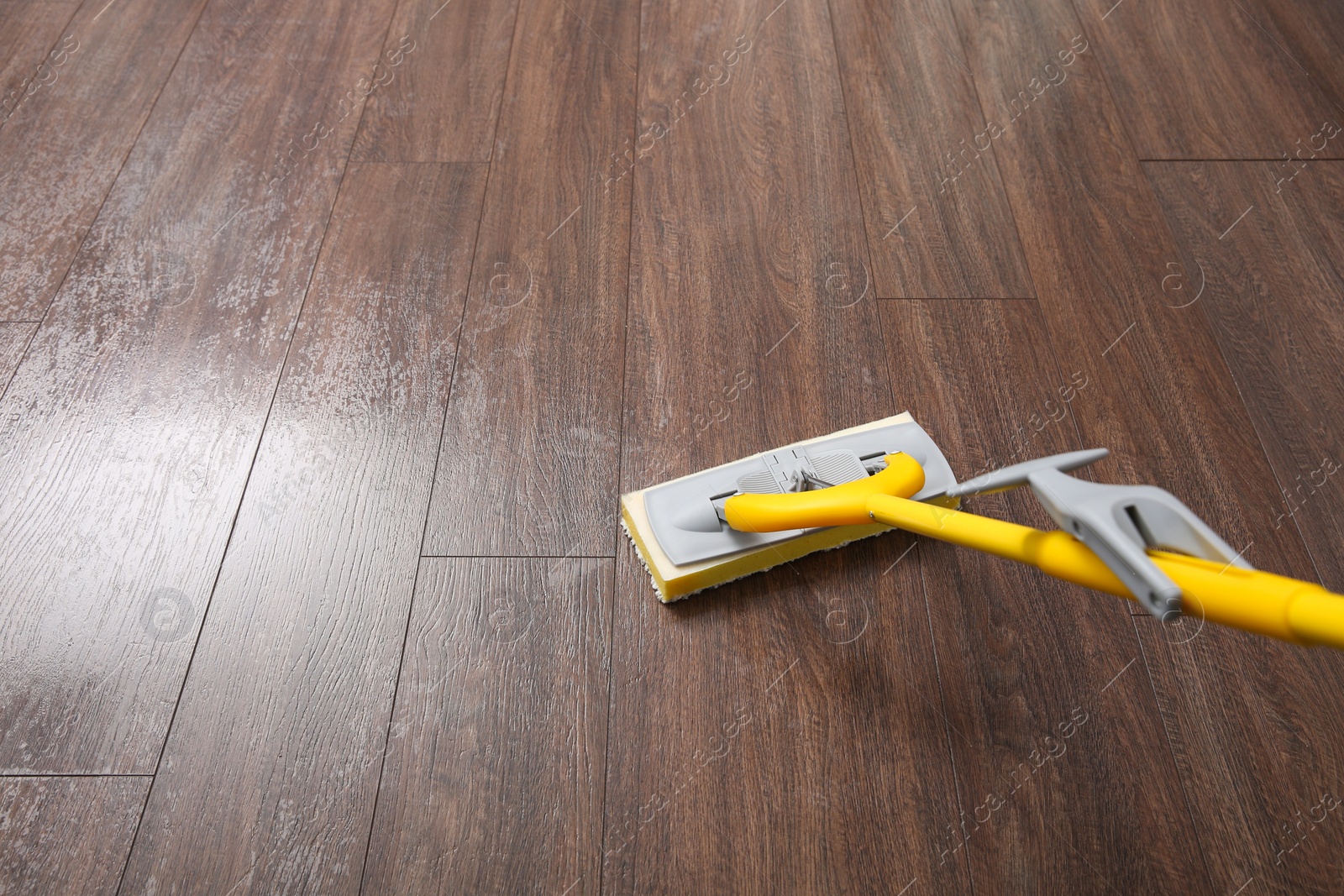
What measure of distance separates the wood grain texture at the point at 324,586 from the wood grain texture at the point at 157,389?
4 centimetres

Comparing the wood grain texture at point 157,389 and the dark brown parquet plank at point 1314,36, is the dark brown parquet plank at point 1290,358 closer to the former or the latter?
the dark brown parquet plank at point 1314,36

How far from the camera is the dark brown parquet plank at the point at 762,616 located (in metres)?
0.87

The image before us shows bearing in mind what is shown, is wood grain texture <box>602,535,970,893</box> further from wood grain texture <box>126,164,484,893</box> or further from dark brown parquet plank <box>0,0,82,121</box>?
dark brown parquet plank <box>0,0,82,121</box>

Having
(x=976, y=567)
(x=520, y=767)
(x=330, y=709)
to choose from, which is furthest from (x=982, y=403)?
(x=330, y=709)

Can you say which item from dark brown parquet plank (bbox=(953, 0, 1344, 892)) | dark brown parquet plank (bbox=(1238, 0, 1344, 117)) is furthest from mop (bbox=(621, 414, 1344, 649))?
dark brown parquet plank (bbox=(1238, 0, 1344, 117))

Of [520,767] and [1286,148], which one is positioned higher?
[1286,148]

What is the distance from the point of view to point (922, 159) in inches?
57.5

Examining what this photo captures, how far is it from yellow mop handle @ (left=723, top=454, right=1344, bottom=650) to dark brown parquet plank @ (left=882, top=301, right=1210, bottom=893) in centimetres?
19

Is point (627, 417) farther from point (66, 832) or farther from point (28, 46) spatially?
point (28, 46)

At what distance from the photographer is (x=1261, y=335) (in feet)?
4.11

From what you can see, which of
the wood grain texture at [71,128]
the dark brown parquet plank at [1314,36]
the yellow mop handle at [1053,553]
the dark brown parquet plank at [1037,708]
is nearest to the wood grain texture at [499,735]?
the yellow mop handle at [1053,553]

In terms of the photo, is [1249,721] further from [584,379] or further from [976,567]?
[584,379]

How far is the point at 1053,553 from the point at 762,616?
40cm

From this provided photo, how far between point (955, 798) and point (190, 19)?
1.84 meters
